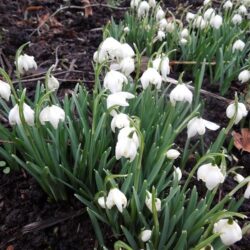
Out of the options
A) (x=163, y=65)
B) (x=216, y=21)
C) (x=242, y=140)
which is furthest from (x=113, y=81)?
(x=216, y=21)

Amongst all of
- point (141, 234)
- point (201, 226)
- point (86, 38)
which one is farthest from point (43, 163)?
point (86, 38)

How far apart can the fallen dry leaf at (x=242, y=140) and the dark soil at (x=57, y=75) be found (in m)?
0.05

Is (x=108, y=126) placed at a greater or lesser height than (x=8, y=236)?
greater

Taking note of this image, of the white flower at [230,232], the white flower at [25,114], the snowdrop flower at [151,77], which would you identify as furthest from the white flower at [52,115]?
the white flower at [230,232]

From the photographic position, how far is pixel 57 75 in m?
2.60

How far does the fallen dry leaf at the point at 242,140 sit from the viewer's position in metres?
2.17

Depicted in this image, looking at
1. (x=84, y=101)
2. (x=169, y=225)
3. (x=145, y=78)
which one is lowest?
Answer: (x=169, y=225)

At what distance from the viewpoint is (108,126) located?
Result: 5.86 feet

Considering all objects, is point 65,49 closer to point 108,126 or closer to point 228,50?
point 228,50

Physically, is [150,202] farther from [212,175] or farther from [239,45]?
[239,45]

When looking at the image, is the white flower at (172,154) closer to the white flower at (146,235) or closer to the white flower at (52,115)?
the white flower at (146,235)

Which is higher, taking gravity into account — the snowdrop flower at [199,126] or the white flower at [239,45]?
the snowdrop flower at [199,126]

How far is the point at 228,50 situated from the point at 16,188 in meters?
1.48

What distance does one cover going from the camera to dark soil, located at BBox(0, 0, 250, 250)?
1.65 meters
